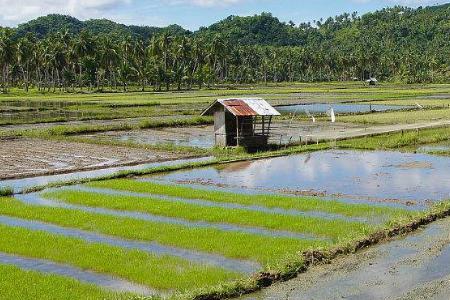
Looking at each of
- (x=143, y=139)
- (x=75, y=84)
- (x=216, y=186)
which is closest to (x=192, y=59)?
(x=75, y=84)

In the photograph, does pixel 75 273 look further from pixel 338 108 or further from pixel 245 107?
pixel 338 108

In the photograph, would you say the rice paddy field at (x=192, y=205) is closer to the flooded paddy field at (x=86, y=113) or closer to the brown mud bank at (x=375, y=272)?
the brown mud bank at (x=375, y=272)

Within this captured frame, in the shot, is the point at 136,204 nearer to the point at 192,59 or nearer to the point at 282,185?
the point at 282,185

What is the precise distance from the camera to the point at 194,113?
4572cm

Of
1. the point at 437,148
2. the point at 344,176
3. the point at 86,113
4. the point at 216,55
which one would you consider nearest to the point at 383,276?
the point at 344,176

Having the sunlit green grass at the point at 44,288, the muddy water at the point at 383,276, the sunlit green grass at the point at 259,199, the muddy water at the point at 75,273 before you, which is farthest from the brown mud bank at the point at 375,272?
the sunlit green grass at the point at 44,288

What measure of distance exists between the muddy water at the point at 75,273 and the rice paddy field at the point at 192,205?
3 cm

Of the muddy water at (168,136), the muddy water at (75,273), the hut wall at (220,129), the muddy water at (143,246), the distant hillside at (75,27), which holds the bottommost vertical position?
the muddy water at (75,273)

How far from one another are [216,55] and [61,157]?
77.3 metres

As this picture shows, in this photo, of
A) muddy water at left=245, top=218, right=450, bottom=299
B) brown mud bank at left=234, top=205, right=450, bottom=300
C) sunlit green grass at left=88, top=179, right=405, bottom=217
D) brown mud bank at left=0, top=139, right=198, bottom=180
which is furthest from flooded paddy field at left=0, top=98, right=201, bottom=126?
muddy water at left=245, top=218, right=450, bottom=299

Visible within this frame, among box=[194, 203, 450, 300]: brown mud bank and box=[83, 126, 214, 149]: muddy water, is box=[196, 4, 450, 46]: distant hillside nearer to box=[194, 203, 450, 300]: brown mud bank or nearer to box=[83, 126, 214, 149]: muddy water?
box=[83, 126, 214, 149]: muddy water

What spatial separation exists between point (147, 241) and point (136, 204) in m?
3.67

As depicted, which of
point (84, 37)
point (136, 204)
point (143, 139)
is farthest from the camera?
point (84, 37)

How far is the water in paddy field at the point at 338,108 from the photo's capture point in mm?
48062
